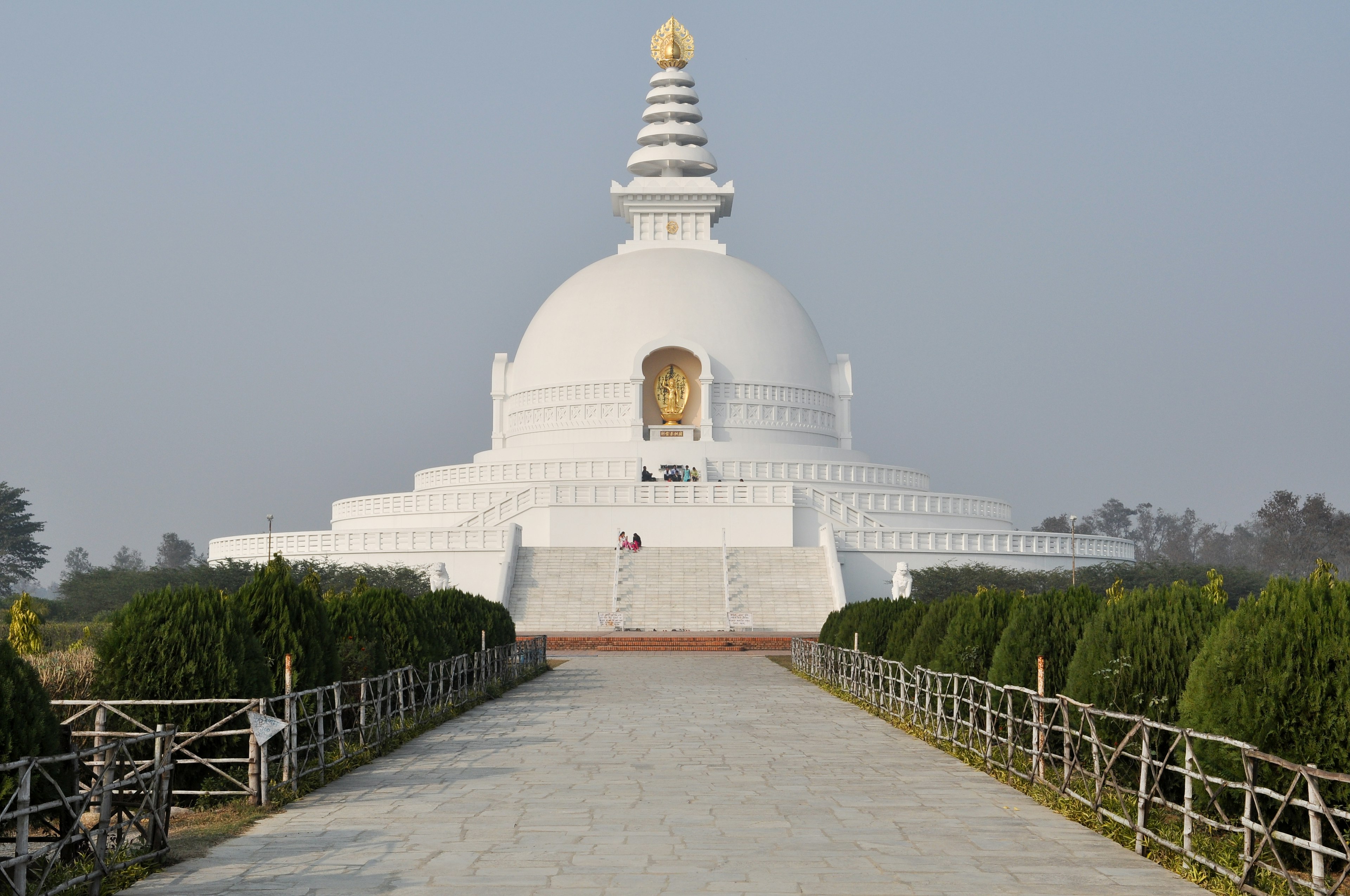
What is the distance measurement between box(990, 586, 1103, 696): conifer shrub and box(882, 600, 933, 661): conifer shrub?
14.5 feet

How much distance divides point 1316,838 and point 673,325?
42.3 meters

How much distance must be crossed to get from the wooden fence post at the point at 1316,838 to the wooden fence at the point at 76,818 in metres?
5.91

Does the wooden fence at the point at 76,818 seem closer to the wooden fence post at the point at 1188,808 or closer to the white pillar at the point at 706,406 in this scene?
the wooden fence post at the point at 1188,808

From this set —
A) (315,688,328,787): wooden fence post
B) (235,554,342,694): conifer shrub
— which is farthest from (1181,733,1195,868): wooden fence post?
(235,554,342,694): conifer shrub

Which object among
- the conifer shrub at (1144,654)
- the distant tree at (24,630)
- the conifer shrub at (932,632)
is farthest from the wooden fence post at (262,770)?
the distant tree at (24,630)

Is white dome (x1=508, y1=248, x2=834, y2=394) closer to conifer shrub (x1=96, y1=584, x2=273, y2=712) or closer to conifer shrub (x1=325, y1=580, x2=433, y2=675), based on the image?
conifer shrub (x1=325, y1=580, x2=433, y2=675)

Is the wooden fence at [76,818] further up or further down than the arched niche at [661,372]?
further down

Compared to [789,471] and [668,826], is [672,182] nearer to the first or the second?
[789,471]

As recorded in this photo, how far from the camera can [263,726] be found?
31.4 feet

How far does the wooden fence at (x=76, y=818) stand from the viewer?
6.51m

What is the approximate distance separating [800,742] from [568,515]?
24775 mm

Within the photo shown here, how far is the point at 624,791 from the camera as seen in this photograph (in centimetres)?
1012

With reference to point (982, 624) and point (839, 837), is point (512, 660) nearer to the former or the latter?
point (982, 624)

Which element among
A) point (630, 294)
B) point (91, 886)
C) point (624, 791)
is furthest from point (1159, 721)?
point (630, 294)
